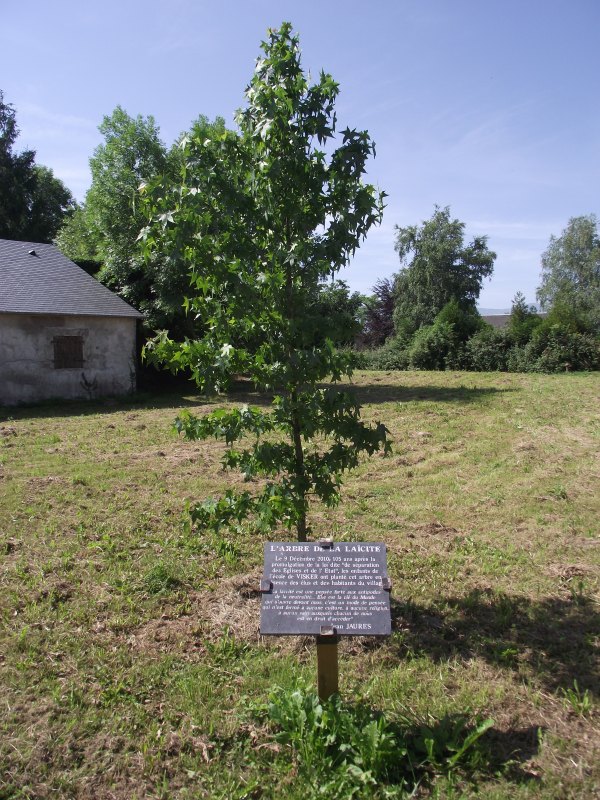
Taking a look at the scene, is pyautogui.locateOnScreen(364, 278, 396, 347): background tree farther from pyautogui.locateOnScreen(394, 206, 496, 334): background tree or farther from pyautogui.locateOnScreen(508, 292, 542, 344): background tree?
pyautogui.locateOnScreen(508, 292, 542, 344): background tree

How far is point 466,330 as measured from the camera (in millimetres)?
27328

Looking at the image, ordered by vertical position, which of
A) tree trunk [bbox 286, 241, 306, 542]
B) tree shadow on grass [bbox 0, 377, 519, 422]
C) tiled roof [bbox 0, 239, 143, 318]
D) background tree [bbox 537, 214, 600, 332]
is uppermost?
background tree [bbox 537, 214, 600, 332]

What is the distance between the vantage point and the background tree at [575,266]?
45.6m

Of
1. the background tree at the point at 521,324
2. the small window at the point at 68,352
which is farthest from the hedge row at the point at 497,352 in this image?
the small window at the point at 68,352

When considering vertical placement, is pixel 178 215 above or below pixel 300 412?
above

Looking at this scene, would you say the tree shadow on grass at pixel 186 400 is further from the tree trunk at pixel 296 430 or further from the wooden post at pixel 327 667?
the wooden post at pixel 327 667

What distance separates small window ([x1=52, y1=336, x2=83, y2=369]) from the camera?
690 inches

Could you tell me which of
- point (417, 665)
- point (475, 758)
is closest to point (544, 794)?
point (475, 758)

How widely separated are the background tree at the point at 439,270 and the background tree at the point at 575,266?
12.1m

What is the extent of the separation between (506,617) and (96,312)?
16.4 m

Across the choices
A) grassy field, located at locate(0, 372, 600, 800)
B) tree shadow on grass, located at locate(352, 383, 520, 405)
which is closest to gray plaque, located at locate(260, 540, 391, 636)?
grassy field, located at locate(0, 372, 600, 800)

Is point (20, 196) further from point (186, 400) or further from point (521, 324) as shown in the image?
point (521, 324)

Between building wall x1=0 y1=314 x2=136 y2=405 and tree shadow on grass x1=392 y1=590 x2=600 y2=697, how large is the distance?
15541mm

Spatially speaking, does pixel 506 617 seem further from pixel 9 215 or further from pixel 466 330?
pixel 9 215
